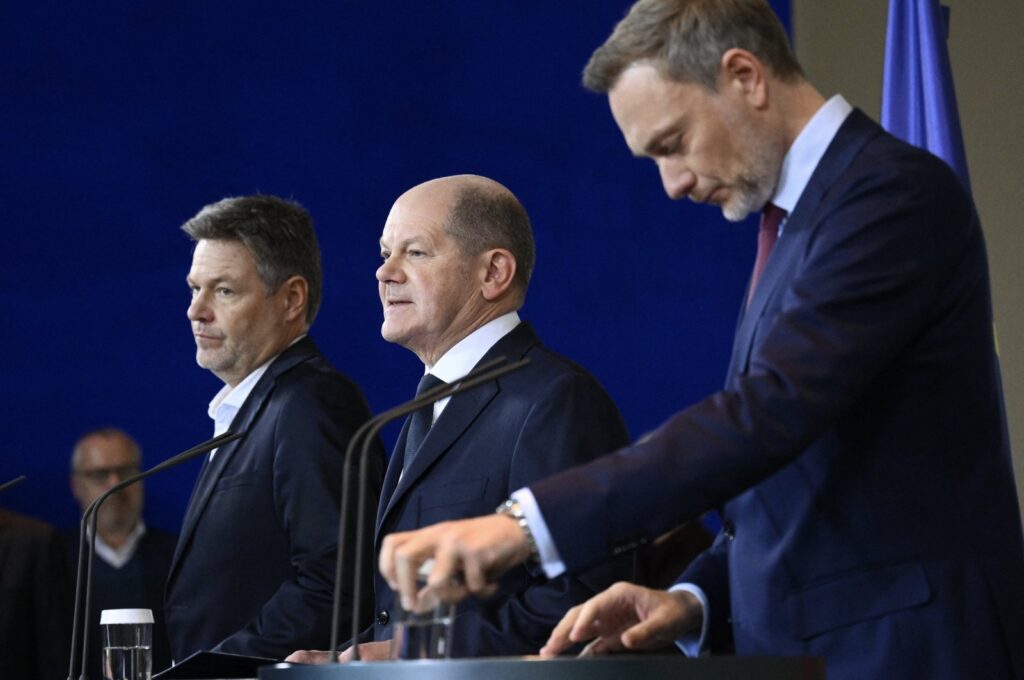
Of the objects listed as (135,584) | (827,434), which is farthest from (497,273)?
(135,584)

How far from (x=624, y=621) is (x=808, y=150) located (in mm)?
628

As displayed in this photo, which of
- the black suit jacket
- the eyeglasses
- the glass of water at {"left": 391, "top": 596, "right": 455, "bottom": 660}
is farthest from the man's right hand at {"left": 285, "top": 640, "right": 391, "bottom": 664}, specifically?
the eyeglasses

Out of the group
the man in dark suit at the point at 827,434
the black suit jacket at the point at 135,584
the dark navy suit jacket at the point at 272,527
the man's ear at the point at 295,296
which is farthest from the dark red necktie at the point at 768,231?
the black suit jacket at the point at 135,584

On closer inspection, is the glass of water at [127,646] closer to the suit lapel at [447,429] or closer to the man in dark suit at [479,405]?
the man in dark suit at [479,405]

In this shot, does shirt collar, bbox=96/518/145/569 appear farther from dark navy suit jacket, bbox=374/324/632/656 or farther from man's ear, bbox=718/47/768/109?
man's ear, bbox=718/47/768/109

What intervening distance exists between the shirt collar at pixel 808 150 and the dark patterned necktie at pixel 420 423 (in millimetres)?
1089

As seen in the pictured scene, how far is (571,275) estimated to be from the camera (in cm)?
558

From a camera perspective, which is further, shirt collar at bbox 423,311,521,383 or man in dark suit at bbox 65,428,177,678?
man in dark suit at bbox 65,428,177,678

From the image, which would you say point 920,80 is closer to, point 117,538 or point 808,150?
point 808,150

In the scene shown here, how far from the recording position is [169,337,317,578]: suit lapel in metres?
3.53

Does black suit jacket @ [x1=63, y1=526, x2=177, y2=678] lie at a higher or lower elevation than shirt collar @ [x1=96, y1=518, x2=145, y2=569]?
lower

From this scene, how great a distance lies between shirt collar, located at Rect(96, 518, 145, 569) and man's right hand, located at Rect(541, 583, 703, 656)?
10.9 feet

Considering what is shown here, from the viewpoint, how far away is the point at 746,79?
2066 millimetres

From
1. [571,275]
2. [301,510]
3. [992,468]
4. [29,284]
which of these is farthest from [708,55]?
[29,284]
